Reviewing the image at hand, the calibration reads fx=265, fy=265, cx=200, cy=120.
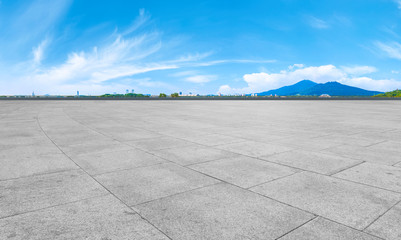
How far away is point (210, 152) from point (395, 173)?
421 centimetres

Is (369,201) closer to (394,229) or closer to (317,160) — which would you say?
(394,229)

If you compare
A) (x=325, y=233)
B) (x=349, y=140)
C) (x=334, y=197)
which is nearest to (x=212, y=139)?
(x=349, y=140)

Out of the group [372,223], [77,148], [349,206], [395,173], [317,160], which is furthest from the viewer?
[77,148]

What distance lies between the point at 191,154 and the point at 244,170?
1879 mm

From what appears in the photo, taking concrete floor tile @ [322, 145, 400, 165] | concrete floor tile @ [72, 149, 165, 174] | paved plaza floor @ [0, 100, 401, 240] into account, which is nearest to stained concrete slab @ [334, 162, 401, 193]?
paved plaza floor @ [0, 100, 401, 240]

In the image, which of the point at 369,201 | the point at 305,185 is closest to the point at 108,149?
the point at 305,185

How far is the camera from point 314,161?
643cm

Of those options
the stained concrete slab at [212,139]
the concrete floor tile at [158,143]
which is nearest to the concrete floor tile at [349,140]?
the stained concrete slab at [212,139]

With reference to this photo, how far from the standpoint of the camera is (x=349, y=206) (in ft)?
12.9

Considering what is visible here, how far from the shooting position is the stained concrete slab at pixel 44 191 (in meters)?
4.00

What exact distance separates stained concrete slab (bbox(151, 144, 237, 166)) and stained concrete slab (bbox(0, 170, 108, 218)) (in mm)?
2143

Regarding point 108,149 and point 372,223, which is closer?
point 372,223

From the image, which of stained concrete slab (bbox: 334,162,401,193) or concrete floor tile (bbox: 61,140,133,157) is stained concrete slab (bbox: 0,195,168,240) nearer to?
concrete floor tile (bbox: 61,140,133,157)

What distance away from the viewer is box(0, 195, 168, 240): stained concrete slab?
10.4ft
